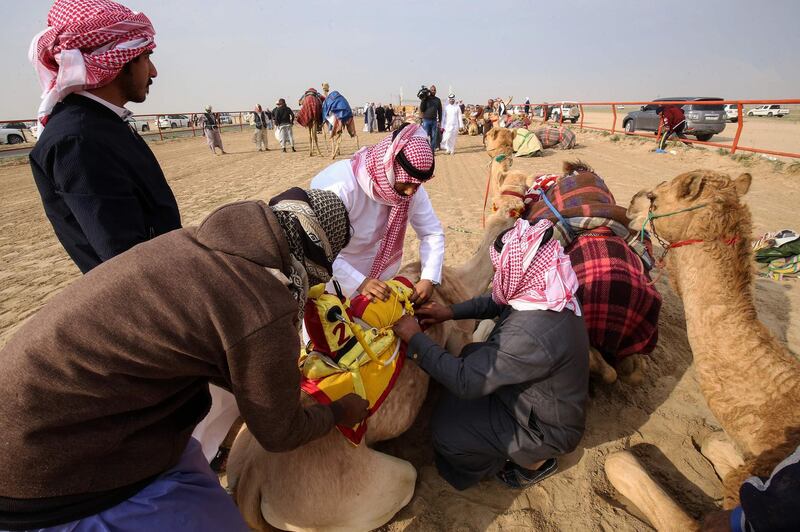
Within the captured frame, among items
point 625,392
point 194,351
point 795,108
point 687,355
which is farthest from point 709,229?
point 795,108

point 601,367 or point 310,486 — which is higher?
point 310,486

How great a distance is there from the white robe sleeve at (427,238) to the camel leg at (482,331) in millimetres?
658

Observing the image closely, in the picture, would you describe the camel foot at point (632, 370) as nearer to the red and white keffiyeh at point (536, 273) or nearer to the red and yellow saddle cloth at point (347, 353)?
the red and white keffiyeh at point (536, 273)

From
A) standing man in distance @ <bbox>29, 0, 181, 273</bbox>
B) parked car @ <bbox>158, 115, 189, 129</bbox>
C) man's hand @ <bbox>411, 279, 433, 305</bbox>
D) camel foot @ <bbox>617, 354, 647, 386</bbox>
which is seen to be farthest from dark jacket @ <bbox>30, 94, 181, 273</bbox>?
parked car @ <bbox>158, 115, 189, 129</bbox>

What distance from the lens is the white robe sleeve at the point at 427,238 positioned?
8.36ft

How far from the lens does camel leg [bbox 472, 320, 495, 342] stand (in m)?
2.97

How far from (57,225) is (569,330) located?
2.30 m

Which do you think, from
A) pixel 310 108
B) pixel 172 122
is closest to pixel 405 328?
pixel 310 108

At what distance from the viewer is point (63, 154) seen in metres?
1.56

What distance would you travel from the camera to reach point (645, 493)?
2047 mm

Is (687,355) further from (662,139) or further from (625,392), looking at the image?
(662,139)

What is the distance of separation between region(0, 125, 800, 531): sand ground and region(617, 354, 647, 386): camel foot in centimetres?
6

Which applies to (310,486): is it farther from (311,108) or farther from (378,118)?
(378,118)

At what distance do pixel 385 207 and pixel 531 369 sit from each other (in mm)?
1383
